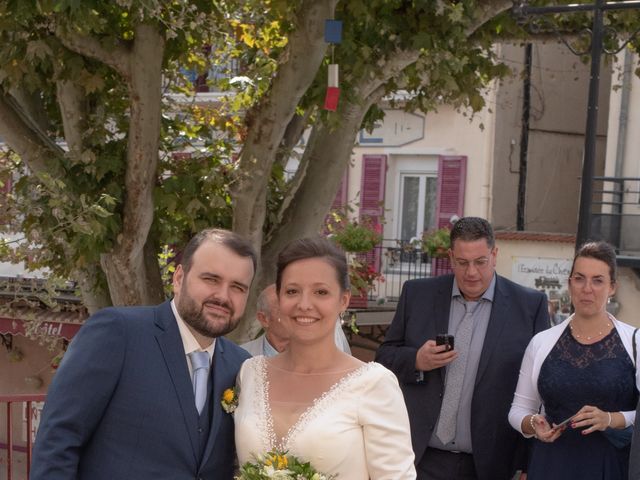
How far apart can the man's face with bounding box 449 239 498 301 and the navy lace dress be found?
0.47 metres

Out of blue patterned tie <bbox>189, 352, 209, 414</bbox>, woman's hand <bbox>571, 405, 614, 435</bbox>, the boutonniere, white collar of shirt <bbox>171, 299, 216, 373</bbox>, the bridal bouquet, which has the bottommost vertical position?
woman's hand <bbox>571, 405, 614, 435</bbox>

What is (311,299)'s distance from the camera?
3357 mm

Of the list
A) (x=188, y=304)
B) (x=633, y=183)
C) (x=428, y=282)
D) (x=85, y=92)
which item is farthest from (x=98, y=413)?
(x=633, y=183)

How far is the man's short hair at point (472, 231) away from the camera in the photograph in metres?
4.89

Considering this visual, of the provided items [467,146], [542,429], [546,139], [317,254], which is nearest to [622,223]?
[467,146]

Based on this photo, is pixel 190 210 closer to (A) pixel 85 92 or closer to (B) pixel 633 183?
(A) pixel 85 92

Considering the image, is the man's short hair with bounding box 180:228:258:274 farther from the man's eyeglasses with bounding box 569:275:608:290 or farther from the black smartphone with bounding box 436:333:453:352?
the man's eyeglasses with bounding box 569:275:608:290

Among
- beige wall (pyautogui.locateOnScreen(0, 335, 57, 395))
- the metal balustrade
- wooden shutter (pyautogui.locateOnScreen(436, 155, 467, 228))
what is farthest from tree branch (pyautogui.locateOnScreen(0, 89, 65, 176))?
beige wall (pyautogui.locateOnScreen(0, 335, 57, 395))

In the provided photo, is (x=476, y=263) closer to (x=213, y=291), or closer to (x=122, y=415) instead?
(x=213, y=291)

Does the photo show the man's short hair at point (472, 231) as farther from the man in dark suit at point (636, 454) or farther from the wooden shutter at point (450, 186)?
the wooden shutter at point (450, 186)

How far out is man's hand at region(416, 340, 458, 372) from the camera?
4805mm

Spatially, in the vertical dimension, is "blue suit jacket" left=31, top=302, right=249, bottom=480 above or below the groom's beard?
below

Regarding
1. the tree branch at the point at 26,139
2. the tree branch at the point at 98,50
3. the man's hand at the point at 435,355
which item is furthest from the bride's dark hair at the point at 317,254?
the tree branch at the point at 26,139

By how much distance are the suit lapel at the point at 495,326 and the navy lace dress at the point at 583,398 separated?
28 cm
